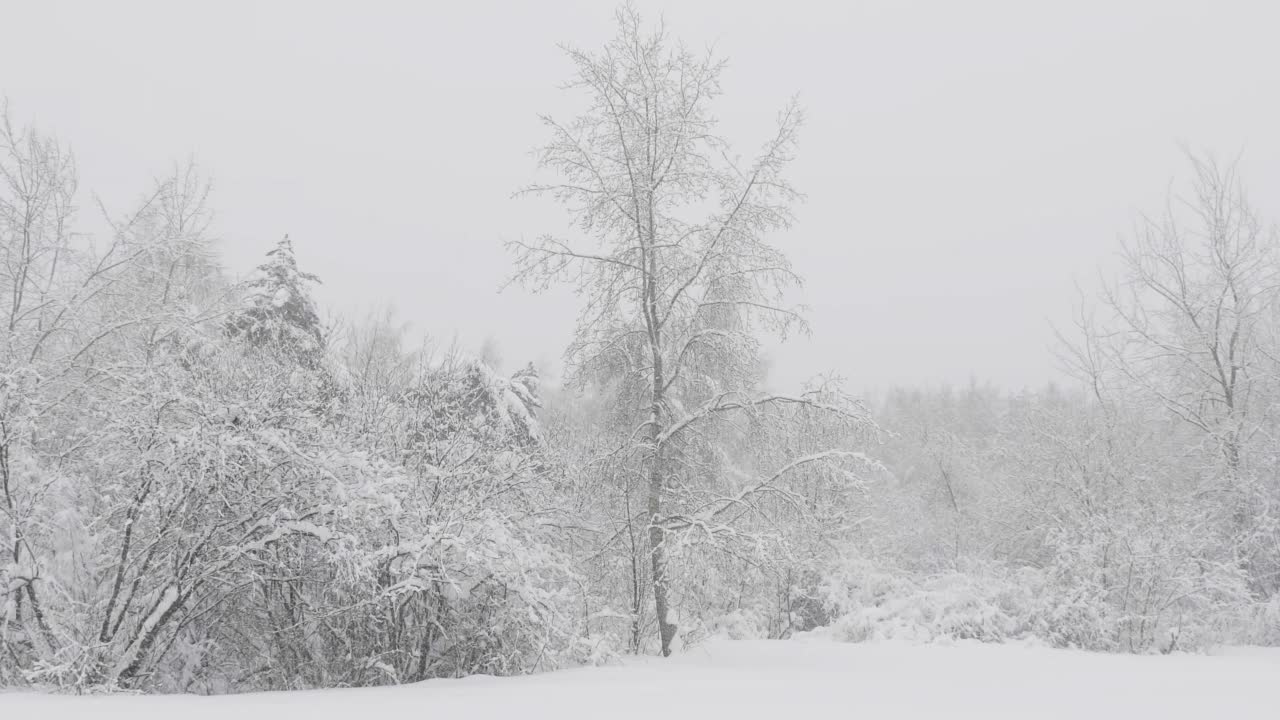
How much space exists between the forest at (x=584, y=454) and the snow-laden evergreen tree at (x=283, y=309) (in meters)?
0.08

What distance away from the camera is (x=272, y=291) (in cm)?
1270

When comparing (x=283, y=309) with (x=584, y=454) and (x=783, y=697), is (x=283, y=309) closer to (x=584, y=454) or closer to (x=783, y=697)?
(x=584, y=454)

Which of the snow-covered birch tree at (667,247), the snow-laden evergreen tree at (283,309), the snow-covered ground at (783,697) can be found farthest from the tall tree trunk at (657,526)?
the snow-laden evergreen tree at (283,309)

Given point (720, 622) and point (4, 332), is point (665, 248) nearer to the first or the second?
point (720, 622)

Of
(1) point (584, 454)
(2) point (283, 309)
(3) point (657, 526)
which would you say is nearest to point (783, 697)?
(3) point (657, 526)

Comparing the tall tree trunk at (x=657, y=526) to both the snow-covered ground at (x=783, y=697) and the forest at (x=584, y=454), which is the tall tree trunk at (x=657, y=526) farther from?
the snow-covered ground at (x=783, y=697)

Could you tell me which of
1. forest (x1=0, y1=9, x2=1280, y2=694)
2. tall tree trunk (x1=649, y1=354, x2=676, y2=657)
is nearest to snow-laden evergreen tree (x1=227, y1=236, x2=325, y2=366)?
forest (x1=0, y1=9, x2=1280, y2=694)

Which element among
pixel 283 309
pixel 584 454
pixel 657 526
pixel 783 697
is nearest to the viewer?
pixel 783 697

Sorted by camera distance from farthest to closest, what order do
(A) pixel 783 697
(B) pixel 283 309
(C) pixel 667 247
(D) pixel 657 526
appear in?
(B) pixel 283 309
(C) pixel 667 247
(D) pixel 657 526
(A) pixel 783 697

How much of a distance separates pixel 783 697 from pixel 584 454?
20.8 feet

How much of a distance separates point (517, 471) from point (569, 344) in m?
2.87

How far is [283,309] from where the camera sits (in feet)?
41.2

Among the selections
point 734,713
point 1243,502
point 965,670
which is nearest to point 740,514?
point 965,670

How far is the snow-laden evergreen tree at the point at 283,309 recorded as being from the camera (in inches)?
434
